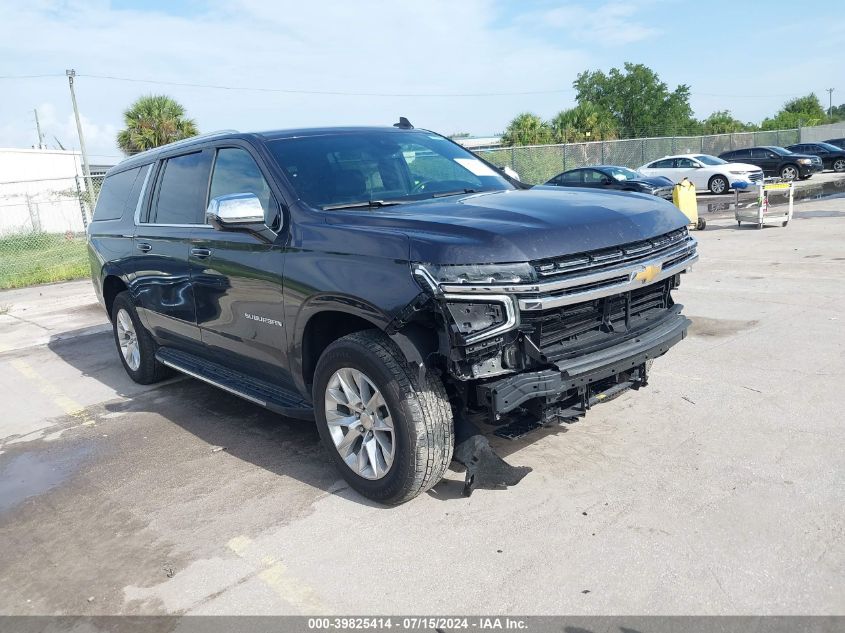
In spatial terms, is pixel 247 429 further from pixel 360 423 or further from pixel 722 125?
pixel 722 125

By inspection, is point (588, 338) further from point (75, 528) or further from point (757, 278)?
point (757, 278)

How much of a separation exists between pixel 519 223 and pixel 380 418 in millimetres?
1206

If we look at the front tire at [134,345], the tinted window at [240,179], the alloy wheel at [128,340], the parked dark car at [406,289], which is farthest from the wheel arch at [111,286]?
the tinted window at [240,179]

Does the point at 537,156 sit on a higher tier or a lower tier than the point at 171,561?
higher

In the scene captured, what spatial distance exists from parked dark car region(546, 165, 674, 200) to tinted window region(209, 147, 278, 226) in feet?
51.9

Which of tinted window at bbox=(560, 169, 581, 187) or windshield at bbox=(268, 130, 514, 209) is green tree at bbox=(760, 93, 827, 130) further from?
windshield at bbox=(268, 130, 514, 209)

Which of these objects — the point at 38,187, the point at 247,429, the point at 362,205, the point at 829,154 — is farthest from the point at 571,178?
the point at 38,187

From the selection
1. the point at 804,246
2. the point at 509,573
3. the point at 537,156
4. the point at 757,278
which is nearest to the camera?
the point at 509,573

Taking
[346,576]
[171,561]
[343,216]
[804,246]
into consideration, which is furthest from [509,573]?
[804,246]

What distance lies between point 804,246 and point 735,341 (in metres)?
6.13

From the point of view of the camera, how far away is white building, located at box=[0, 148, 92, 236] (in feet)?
85.1

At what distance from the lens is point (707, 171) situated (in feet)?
85.5

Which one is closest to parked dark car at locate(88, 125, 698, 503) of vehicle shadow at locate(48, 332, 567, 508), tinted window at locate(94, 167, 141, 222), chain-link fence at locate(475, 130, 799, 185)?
vehicle shadow at locate(48, 332, 567, 508)

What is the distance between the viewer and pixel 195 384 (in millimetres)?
6520
